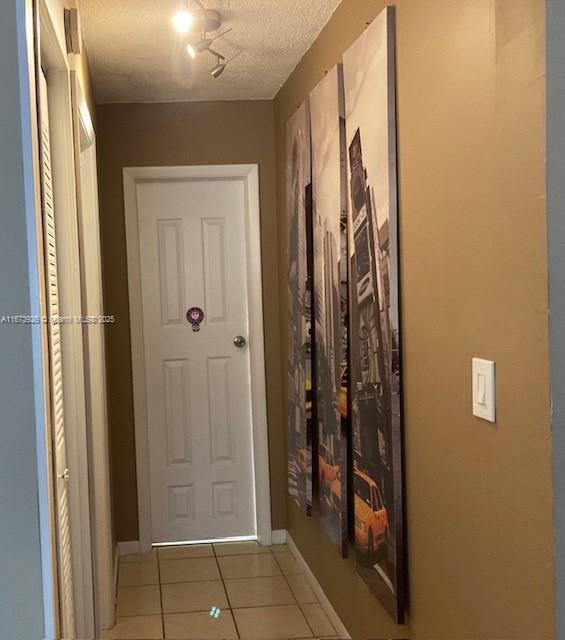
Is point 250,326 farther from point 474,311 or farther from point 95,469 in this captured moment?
point 474,311

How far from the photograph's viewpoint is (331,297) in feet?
9.71

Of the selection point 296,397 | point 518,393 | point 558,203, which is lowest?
point 296,397

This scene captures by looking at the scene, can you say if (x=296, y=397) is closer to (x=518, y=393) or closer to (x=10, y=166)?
(x=518, y=393)

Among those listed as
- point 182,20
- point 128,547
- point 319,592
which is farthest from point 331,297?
point 128,547

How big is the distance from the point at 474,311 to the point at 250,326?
8.37 ft

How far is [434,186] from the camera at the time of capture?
1932 mm

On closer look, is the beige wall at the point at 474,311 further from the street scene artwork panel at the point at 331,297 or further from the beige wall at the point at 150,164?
the beige wall at the point at 150,164

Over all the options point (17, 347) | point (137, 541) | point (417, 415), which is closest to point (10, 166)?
point (17, 347)

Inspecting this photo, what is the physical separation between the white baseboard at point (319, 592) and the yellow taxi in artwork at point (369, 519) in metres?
0.61

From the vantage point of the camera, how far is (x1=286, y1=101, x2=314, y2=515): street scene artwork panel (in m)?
3.34

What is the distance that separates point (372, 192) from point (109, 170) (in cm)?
207

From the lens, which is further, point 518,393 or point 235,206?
point 235,206

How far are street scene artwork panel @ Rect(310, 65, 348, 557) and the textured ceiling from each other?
0.88 feet

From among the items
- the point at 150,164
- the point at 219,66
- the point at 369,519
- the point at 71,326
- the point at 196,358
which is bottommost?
the point at 369,519
